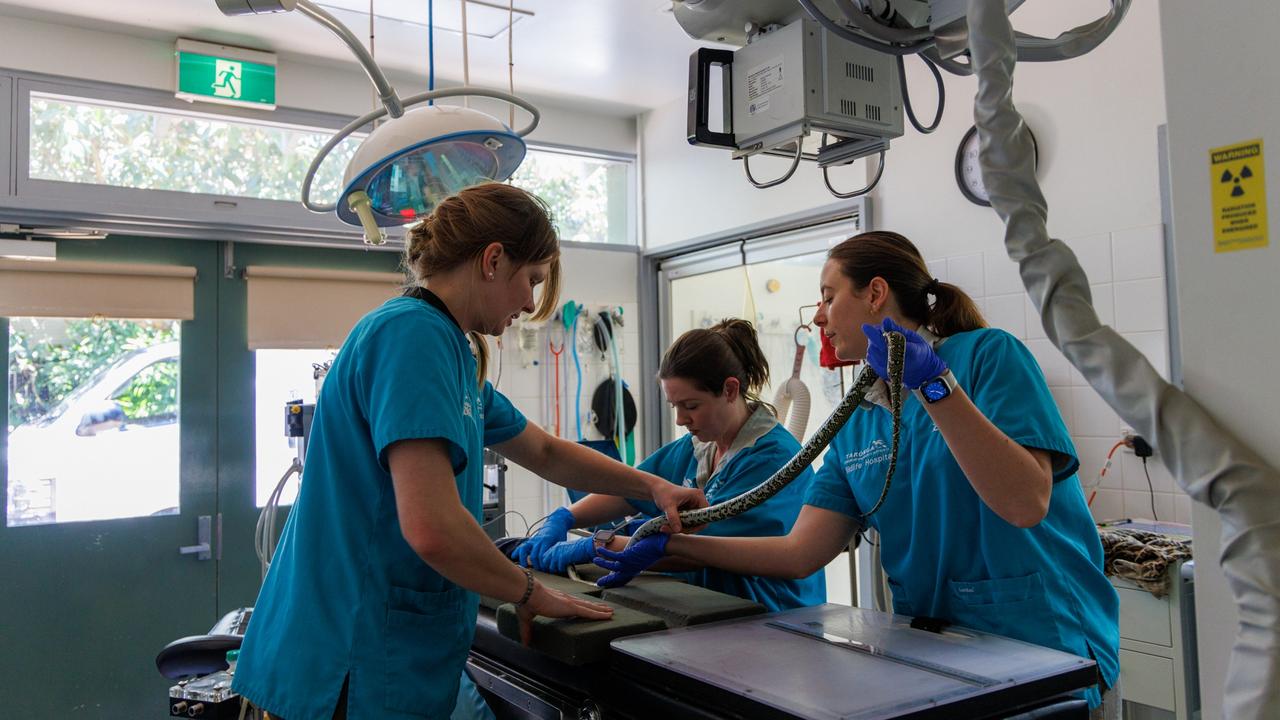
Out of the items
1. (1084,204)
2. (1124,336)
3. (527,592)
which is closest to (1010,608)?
(527,592)

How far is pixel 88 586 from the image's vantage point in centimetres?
355

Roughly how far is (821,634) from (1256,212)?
726 mm

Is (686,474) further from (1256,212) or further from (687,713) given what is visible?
(1256,212)

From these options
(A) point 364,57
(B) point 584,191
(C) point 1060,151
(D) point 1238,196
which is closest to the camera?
(D) point 1238,196

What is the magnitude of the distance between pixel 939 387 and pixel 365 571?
80 centimetres

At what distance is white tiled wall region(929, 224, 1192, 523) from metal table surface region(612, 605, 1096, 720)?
176cm

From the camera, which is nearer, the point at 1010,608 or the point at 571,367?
the point at 1010,608

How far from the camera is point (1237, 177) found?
64cm

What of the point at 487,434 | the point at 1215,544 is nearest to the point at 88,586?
the point at 487,434

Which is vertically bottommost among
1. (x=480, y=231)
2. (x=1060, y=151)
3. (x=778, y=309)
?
(x=480, y=231)

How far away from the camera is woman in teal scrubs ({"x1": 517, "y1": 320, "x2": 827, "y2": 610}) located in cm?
176

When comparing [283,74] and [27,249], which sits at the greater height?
[283,74]

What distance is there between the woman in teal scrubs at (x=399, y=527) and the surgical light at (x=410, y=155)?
185 millimetres

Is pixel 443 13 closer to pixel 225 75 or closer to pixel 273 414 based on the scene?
pixel 225 75
